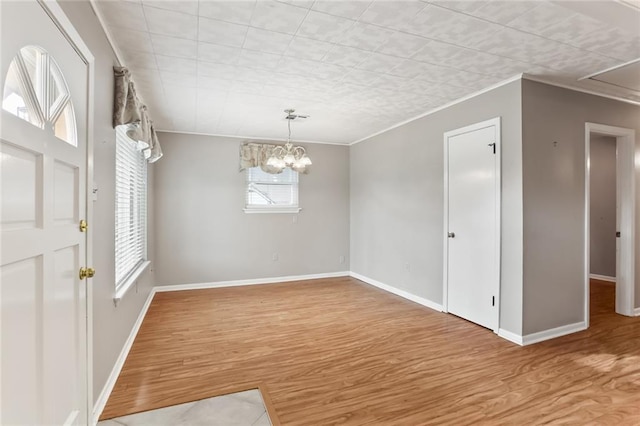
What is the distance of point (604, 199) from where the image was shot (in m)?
5.62

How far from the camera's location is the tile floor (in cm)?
195

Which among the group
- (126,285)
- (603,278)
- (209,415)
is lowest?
(209,415)

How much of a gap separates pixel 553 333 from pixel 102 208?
4192 millimetres

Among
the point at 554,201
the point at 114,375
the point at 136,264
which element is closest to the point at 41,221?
the point at 114,375

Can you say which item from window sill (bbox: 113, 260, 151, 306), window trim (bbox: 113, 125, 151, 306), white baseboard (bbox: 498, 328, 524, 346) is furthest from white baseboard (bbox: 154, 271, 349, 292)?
white baseboard (bbox: 498, 328, 524, 346)

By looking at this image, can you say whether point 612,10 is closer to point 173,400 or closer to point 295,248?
point 173,400

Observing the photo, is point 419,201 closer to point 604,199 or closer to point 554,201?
point 554,201

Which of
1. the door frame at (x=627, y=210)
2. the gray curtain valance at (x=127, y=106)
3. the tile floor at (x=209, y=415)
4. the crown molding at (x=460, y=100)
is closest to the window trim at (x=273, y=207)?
the crown molding at (x=460, y=100)

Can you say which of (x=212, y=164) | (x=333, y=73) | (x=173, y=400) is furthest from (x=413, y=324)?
(x=212, y=164)

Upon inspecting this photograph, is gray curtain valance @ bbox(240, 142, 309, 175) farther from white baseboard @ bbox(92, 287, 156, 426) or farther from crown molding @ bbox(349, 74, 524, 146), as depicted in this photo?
white baseboard @ bbox(92, 287, 156, 426)

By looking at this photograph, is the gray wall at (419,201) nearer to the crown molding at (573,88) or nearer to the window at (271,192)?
the crown molding at (573,88)

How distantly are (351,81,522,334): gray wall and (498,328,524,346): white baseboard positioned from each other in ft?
0.14

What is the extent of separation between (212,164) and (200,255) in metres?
1.55

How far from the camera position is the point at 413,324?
3609mm
